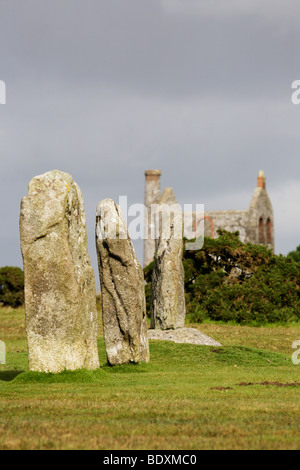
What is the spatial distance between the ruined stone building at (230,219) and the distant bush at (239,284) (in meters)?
17.6

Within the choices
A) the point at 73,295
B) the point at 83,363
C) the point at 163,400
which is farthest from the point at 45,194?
the point at 163,400

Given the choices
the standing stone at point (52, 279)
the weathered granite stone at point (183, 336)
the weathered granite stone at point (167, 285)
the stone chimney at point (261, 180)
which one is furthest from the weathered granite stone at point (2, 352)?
the stone chimney at point (261, 180)

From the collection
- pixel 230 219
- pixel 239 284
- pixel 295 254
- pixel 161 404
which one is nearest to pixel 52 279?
pixel 161 404

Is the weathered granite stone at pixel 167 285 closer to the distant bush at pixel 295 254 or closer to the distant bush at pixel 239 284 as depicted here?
the distant bush at pixel 239 284

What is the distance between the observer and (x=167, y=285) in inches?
953

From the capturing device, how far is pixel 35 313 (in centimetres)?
Result: 1407

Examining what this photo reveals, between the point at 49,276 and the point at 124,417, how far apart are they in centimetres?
430

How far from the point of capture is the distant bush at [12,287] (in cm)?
3881

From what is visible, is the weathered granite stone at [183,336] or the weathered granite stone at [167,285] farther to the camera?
the weathered granite stone at [167,285]

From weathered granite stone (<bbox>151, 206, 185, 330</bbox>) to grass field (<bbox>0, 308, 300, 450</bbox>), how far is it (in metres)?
3.94

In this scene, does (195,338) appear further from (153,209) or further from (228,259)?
(153,209)

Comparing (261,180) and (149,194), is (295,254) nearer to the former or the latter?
(261,180)

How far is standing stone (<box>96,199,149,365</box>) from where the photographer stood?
54.5 ft

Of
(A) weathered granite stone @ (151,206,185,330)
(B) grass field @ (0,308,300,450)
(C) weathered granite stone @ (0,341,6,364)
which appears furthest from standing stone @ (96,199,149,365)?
(A) weathered granite stone @ (151,206,185,330)
